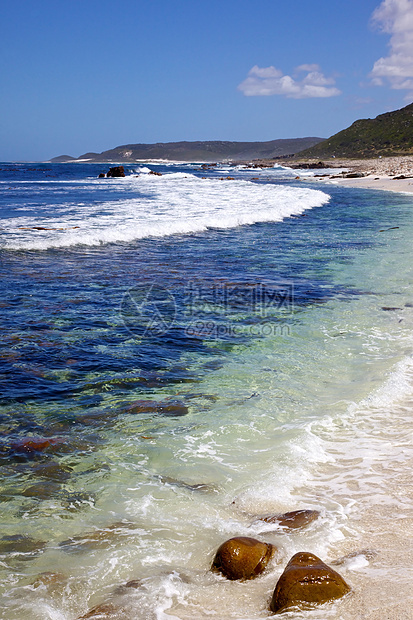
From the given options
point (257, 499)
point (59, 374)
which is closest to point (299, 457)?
point (257, 499)

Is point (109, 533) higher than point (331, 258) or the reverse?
the reverse

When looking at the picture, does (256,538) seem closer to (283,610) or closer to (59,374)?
(283,610)

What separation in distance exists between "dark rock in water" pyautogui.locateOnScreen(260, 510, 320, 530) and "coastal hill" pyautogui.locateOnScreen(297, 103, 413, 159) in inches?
3788

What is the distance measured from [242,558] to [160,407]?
7.56 feet

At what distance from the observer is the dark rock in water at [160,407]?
192 inches

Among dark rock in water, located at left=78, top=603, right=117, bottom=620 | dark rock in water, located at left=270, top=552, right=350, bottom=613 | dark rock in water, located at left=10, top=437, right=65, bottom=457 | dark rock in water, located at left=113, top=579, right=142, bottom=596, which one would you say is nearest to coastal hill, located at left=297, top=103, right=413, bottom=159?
dark rock in water, located at left=10, top=437, right=65, bottom=457

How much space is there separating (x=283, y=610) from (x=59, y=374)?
3.84 m

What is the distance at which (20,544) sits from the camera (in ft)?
10.2

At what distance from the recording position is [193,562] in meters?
2.94

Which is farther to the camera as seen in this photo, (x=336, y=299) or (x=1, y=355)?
(x=336, y=299)
